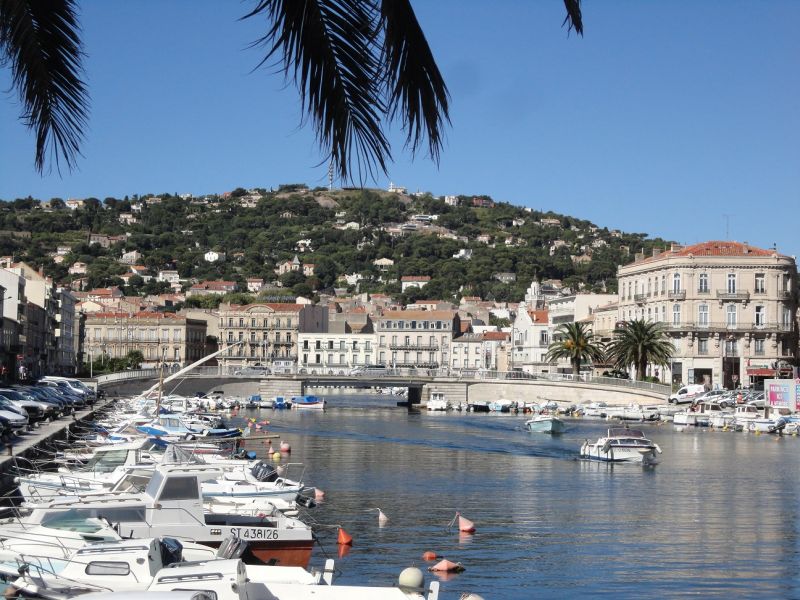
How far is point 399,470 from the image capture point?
53.0m

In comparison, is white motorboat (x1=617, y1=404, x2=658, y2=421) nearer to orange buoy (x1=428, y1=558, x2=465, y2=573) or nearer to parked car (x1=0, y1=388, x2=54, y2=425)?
parked car (x1=0, y1=388, x2=54, y2=425)

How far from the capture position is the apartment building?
16262 cm

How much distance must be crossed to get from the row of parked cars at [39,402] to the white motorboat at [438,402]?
1485 inches

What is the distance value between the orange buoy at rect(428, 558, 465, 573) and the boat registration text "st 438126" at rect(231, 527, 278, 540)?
15.6 feet

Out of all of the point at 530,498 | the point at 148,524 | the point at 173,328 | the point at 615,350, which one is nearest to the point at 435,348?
the point at 173,328

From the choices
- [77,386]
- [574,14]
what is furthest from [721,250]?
[574,14]

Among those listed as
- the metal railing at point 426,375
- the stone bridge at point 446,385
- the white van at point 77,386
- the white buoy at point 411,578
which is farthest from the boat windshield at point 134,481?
the metal railing at point 426,375

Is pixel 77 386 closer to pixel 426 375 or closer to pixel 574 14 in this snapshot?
pixel 426 375

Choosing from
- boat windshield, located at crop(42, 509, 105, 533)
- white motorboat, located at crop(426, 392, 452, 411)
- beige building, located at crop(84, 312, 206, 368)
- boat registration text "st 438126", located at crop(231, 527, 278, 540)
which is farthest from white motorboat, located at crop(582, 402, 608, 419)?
boat windshield, located at crop(42, 509, 105, 533)

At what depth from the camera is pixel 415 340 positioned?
164 metres

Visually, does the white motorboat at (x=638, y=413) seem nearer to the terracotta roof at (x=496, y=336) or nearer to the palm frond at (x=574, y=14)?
the terracotta roof at (x=496, y=336)

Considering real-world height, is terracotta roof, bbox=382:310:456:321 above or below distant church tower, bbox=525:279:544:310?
below

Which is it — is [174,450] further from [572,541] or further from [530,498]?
[530,498]

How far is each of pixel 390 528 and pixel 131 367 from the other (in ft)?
371
